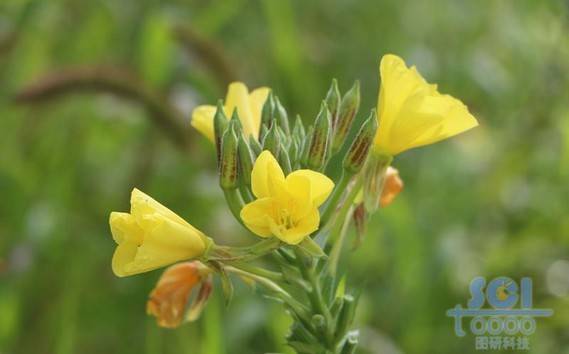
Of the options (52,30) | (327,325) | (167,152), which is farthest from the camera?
(52,30)

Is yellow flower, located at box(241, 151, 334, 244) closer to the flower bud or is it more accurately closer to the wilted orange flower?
the flower bud

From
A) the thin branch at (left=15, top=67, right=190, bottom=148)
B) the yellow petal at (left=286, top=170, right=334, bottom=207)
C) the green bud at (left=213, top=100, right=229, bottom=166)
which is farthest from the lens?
the thin branch at (left=15, top=67, right=190, bottom=148)

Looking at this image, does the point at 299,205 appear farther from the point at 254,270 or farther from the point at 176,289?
the point at 176,289

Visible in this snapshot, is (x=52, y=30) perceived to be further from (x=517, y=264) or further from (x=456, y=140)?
(x=517, y=264)

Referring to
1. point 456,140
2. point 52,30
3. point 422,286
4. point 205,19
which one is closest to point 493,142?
point 456,140

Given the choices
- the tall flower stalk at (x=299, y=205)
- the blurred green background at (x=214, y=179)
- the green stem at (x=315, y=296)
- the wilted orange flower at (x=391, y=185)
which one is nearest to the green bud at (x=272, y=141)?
the tall flower stalk at (x=299, y=205)

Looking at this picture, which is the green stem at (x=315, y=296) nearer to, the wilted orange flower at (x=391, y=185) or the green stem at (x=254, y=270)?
the green stem at (x=254, y=270)

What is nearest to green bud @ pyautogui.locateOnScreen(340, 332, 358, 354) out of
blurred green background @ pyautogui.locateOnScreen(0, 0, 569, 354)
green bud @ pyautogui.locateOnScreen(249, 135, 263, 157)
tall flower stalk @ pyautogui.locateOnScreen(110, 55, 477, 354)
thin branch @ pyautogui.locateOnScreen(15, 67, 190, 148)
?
tall flower stalk @ pyautogui.locateOnScreen(110, 55, 477, 354)
